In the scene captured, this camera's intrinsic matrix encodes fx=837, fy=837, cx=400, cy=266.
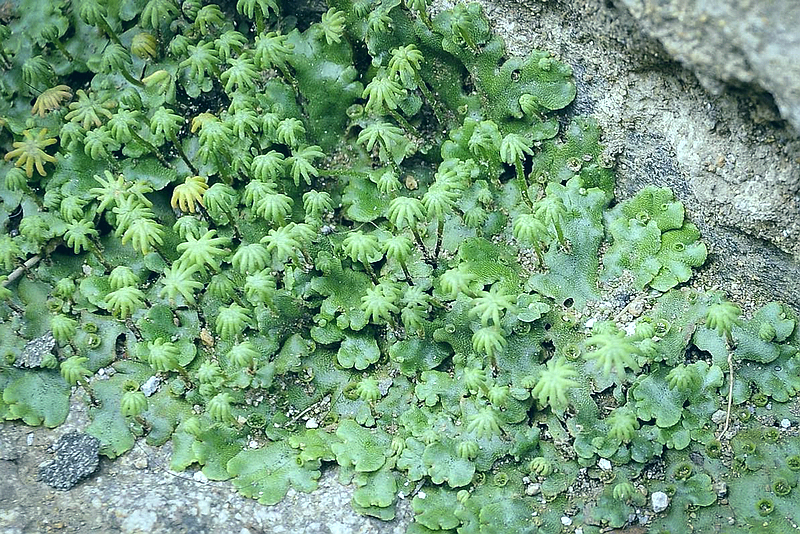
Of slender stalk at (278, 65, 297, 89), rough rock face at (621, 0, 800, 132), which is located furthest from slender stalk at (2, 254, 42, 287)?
rough rock face at (621, 0, 800, 132)

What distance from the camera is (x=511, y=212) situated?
4.14 meters

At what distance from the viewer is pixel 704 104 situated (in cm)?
358

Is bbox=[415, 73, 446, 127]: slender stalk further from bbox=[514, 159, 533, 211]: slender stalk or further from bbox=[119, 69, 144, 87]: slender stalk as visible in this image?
bbox=[119, 69, 144, 87]: slender stalk

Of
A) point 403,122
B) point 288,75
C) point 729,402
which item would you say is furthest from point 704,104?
point 288,75

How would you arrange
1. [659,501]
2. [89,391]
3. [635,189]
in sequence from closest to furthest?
[659,501] → [89,391] → [635,189]

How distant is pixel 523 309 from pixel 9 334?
2539 mm

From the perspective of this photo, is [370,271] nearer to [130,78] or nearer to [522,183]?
[522,183]

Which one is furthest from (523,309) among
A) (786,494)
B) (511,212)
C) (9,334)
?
(9,334)

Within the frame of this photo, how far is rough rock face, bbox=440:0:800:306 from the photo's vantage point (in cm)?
301

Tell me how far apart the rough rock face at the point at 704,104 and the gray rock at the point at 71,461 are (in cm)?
279

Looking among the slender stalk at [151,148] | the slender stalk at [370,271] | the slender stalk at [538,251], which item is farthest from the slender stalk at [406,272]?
the slender stalk at [151,148]

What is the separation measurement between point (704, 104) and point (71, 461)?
322 cm

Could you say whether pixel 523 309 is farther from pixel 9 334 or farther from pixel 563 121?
pixel 9 334

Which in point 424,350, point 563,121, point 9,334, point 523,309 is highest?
point 563,121
